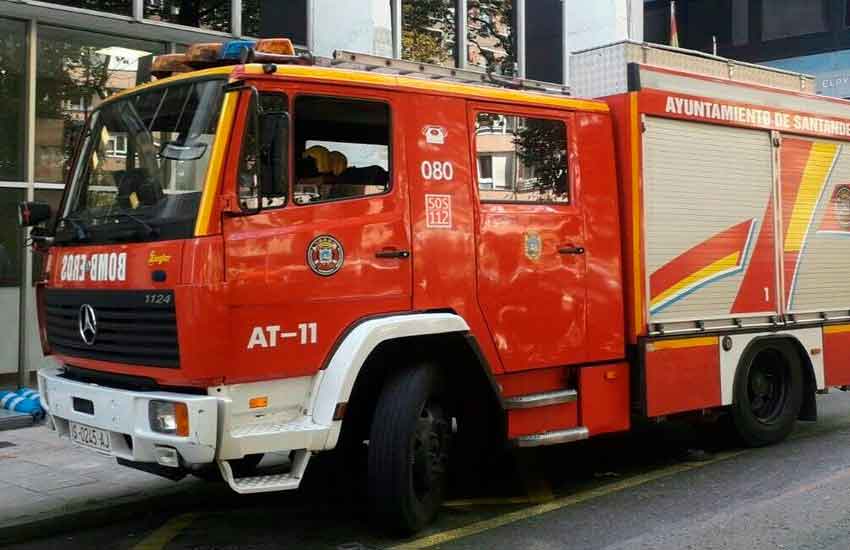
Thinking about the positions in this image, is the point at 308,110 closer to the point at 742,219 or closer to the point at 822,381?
the point at 742,219

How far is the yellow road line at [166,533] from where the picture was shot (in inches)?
217

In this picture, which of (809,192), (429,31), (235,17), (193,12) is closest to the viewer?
(809,192)

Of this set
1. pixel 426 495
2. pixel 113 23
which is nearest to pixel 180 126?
pixel 426 495

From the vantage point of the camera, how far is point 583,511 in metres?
6.05

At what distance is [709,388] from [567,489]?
1474 mm

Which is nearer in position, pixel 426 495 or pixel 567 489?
pixel 426 495

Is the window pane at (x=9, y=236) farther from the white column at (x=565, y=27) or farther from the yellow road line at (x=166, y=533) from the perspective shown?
the white column at (x=565, y=27)

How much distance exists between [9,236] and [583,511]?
6.98m

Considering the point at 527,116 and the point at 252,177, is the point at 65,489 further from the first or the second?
the point at 527,116

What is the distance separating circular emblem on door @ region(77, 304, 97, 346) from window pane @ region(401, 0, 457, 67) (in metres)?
8.22

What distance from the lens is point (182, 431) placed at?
4.72 m

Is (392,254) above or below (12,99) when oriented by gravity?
below

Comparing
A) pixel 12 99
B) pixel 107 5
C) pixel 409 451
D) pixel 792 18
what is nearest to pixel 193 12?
pixel 107 5

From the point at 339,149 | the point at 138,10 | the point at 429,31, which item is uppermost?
the point at 429,31
